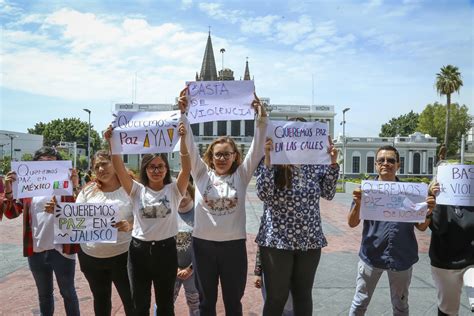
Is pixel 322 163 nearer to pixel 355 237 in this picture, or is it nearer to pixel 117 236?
pixel 117 236

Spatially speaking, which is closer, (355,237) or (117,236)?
(117,236)

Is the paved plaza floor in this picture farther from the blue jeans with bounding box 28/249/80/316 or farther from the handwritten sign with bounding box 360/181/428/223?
the handwritten sign with bounding box 360/181/428/223

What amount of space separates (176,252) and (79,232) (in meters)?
0.94

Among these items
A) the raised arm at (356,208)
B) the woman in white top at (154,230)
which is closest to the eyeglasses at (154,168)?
the woman in white top at (154,230)

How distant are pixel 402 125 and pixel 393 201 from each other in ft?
292

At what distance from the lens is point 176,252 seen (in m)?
3.56

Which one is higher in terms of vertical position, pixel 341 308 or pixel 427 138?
pixel 427 138

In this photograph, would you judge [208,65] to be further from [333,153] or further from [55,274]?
[333,153]

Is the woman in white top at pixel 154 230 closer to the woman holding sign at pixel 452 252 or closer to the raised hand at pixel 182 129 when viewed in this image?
the raised hand at pixel 182 129

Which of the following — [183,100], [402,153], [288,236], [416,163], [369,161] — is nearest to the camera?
[288,236]

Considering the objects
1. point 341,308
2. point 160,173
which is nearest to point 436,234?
point 341,308

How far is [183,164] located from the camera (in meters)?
3.57

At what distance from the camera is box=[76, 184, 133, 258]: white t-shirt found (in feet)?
11.8

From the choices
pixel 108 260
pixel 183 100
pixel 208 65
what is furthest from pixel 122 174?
pixel 208 65
